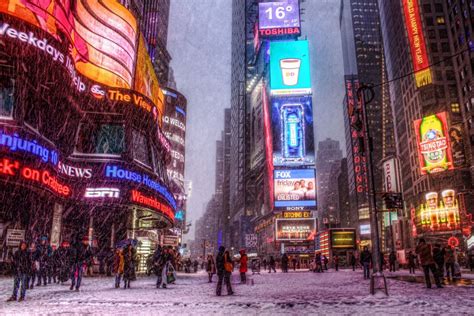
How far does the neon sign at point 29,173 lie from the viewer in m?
17.7

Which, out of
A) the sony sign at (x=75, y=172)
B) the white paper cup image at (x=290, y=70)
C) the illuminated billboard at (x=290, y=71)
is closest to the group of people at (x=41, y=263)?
the sony sign at (x=75, y=172)

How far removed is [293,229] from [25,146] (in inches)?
2402

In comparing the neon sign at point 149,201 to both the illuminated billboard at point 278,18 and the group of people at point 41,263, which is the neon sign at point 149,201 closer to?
the group of people at point 41,263

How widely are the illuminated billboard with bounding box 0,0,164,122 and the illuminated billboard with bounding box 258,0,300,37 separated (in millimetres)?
62665

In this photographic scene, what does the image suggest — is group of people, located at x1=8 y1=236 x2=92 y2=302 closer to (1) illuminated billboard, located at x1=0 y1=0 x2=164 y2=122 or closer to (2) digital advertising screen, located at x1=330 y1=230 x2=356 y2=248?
(1) illuminated billboard, located at x1=0 y1=0 x2=164 y2=122

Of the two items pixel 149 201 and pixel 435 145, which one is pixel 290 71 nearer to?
pixel 435 145

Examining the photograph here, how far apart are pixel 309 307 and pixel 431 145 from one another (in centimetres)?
4939

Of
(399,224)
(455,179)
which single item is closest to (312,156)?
(399,224)

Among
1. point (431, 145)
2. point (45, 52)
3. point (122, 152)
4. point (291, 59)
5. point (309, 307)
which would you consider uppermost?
point (291, 59)

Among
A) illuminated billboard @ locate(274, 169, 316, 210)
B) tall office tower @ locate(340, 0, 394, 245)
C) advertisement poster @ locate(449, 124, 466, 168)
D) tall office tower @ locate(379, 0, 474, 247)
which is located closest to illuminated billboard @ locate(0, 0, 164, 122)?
tall office tower @ locate(379, 0, 474, 247)

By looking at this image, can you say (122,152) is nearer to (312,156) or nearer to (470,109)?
(312,156)

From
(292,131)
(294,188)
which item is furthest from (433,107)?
(294,188)

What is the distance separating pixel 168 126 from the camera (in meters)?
76.4

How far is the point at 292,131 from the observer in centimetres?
7738
